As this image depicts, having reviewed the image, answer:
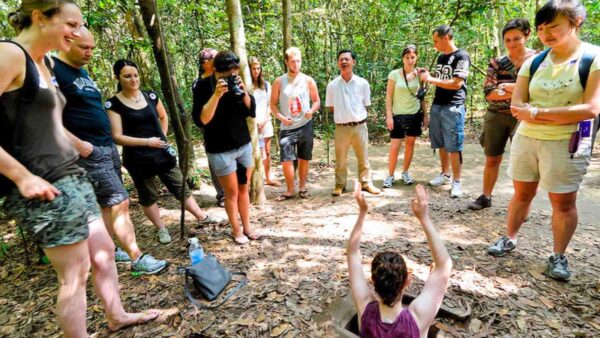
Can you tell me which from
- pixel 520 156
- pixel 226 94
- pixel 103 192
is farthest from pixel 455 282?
pixel 103 192

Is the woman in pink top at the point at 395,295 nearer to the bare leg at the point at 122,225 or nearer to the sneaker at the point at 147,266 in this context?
the sneaker at the point at 147,266

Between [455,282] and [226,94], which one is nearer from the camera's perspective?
[455,282]

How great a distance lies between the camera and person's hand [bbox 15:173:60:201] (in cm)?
155

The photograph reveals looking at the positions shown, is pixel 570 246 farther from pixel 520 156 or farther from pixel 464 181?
pixel 464 181

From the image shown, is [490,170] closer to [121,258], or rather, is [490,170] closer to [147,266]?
[147,266]

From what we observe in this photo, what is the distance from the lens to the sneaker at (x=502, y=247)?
3.19m

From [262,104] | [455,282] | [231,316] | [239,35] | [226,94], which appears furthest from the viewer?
[262,104]

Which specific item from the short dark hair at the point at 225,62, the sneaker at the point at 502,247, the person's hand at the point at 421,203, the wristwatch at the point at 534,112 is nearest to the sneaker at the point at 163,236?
the short dark hair at the point at 225,62

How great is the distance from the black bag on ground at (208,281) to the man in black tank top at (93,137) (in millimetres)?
600

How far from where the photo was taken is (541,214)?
4.25m

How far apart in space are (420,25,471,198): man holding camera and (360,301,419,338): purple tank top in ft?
11.3

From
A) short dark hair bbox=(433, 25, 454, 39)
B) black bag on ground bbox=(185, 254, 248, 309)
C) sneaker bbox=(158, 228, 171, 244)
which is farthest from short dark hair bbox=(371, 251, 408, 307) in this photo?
short dark hair bbox=(433, 25, 454, 39)

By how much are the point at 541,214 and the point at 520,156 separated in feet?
6.06

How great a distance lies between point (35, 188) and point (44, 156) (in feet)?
0.73
